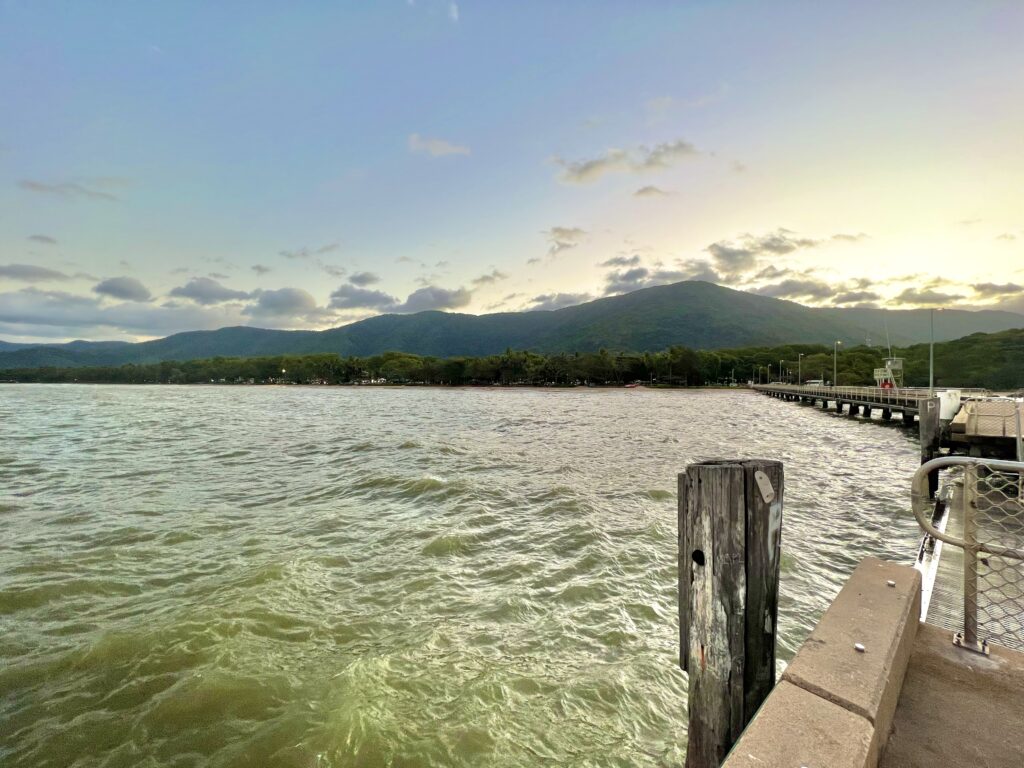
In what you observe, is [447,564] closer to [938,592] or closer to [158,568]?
[158,568]

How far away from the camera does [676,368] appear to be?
518ft

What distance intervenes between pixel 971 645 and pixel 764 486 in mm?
2341

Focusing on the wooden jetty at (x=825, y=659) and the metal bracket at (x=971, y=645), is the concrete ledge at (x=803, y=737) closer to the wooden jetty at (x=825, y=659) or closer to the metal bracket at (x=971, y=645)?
the wooden jetty at (x=825, y=659)

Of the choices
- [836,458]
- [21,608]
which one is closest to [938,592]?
[21,608]

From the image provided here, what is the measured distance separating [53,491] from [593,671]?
14993 mm

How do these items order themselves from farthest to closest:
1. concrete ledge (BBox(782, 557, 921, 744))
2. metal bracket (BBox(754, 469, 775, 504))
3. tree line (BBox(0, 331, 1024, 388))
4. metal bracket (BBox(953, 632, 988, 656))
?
1. tree line (BBox(0, 331, 1024, 388))
2. metal bracket (BBox(953, 632, 988, 656))
3. metal bracket (BBox(754, 469, 775, 504))
4. concrete ledge (BBox(782, 557, 921, 744))

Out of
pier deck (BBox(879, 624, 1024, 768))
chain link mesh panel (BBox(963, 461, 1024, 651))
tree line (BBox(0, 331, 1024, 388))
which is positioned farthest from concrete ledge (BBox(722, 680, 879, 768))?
tree line (BBox(0, 331, 1024, 388))

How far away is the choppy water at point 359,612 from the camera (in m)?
4.24

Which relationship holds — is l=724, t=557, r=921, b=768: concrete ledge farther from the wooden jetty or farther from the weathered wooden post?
the weathered wooden post

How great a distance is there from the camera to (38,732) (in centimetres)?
417

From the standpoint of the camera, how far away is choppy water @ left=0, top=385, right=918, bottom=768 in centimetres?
424

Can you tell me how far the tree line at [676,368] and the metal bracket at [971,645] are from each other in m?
155

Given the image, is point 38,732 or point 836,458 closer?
point 38,732

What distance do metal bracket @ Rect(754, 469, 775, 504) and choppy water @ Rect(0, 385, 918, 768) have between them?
2.72 meters
